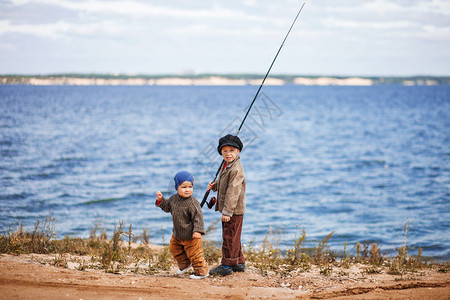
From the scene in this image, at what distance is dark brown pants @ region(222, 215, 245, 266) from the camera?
19.8ft

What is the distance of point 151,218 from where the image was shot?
553 inches

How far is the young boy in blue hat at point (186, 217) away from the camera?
576 cm

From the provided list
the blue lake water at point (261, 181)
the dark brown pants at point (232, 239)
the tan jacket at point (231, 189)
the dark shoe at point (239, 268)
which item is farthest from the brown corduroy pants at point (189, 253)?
the blue lake water at point (261, 181)

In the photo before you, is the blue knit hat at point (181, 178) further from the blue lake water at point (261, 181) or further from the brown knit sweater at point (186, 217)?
the blue lake water at point (261, 181)

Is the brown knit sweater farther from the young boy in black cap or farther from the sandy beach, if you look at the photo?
the sandy beach

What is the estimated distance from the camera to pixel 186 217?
19.1 feet

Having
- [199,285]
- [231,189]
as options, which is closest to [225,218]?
[231,189]

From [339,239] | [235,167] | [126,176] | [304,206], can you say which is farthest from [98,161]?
[235,167]

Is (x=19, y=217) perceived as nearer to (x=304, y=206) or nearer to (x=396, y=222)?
(x=304, y=206)

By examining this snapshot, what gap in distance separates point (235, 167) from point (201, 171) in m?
15.9

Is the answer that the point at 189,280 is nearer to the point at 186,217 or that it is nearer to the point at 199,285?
the point at 199,285

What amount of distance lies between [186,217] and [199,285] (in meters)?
0.89

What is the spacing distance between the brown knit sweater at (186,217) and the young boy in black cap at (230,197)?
0.34 m

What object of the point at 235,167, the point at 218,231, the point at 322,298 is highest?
the point at 235,167
